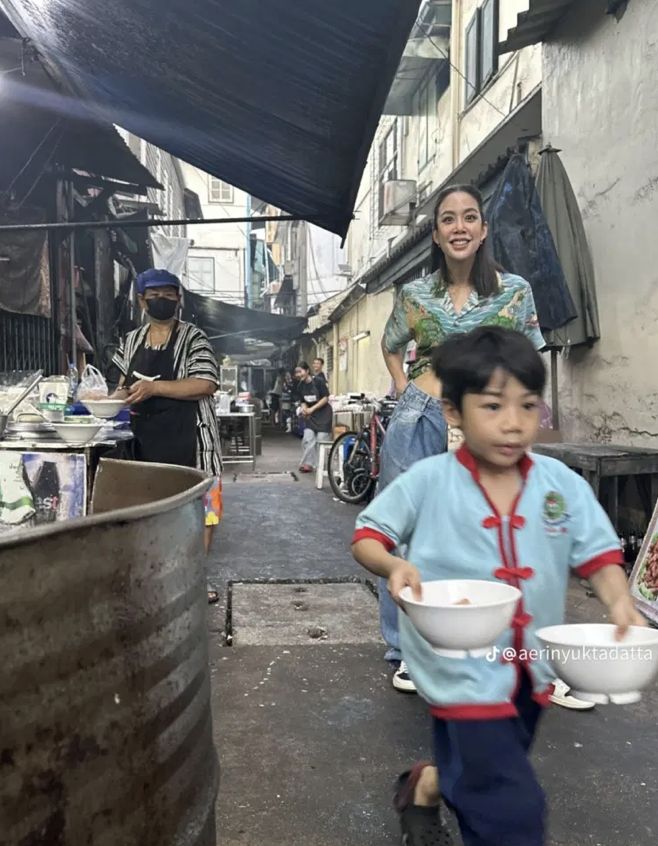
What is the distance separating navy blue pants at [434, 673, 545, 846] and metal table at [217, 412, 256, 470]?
10.2 m

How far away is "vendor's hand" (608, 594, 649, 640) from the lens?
1461 mm

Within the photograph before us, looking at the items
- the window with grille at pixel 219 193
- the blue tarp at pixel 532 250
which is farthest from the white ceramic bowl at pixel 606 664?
the window with grille at pixel 219 193

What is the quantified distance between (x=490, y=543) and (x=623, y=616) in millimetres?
323

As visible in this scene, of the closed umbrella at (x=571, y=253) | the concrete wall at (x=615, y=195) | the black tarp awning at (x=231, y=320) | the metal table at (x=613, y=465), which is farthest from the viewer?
the black tarp awning at (x=231, y=320)

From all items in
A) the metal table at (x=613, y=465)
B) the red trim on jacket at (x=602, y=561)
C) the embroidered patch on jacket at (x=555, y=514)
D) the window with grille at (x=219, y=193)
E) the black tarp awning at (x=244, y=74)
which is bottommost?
the metal table at (x=613, y=465)

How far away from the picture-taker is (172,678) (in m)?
1.29

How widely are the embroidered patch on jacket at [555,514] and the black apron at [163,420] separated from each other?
267cm

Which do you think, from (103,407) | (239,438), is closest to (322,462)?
(239,438)

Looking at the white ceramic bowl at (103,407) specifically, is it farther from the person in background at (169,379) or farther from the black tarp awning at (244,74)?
the black tarp awning at (244,74)

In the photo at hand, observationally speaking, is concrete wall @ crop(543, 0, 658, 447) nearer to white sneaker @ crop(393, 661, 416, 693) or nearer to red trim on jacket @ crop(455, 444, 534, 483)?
white sneaker @ crop(393, 661, 416, 693)

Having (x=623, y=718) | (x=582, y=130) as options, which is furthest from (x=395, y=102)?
(x=623, y=718)

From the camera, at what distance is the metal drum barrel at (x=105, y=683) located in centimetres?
100

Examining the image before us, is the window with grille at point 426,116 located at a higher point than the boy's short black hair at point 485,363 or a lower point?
higher

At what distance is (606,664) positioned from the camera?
52.9 inches
